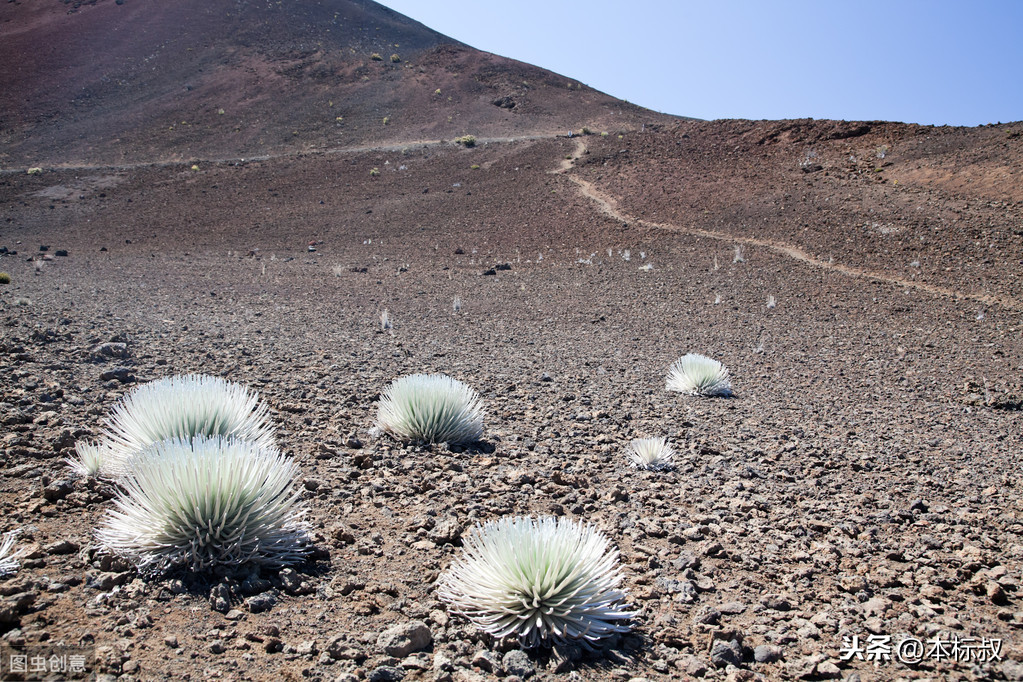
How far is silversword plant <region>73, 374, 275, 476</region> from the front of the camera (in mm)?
2865

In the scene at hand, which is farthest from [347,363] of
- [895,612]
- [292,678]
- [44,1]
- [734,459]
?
[44,1]

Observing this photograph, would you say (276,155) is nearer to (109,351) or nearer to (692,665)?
(109,351)

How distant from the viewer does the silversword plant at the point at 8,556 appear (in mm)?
2016

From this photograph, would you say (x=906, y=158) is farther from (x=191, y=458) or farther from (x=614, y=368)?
(x=191, y=458)

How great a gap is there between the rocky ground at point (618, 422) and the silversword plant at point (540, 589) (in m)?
0.07

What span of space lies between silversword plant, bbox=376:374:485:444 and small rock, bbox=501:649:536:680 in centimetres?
191

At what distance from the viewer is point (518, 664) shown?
1871mm

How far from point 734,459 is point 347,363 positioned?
334 cm

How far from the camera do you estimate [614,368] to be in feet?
21.6

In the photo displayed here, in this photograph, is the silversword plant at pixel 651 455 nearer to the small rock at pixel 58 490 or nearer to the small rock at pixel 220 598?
the small rock at pixel 220 598

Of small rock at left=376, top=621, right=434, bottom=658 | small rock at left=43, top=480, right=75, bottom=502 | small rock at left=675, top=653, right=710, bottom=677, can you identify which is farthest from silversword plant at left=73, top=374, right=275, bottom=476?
small rock at left=675, top=653, right=710, bottom=677

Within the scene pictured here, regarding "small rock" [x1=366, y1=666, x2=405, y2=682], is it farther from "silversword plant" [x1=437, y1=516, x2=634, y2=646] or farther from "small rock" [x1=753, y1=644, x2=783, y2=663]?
"small rock" [x1=753, y1=644, x2=783, y2=663]

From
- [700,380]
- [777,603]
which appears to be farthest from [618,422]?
[777,603]

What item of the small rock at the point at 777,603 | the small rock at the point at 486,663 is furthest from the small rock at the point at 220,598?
the small rock at the point at 777,603
